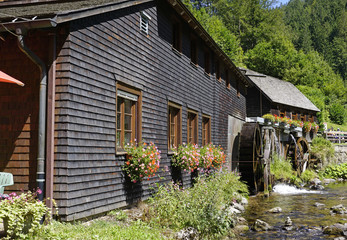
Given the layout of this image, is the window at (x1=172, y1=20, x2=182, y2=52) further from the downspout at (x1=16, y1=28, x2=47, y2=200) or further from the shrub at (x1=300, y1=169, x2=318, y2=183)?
the shrub at (x1=300, y1=169, x2=318, y2=183)

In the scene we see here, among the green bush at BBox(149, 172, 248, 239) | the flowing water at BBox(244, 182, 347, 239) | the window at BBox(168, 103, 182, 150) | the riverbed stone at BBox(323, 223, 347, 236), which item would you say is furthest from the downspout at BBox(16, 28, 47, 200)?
the riverbed stone at BBox(323, 223, 347, 236)

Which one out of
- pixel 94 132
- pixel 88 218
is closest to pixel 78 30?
pixel 94 132

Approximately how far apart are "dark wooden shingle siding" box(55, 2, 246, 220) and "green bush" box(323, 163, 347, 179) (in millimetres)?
19134

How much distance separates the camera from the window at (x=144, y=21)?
9625mm

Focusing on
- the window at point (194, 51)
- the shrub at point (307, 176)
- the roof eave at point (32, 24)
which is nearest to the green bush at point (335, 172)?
the shrub at point (307, 176)

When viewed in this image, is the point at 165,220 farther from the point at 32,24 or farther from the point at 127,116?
the point at 32,24

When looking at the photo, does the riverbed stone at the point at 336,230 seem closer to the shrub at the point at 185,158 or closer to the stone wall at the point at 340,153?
the shrub at the point at 185,158

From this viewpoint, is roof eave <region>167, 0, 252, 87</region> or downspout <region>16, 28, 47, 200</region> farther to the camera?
roof eave <region>167, 0, 252, 87</region>

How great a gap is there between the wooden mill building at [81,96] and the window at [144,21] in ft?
0.08

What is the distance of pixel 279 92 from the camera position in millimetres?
32719

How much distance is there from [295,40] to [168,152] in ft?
201

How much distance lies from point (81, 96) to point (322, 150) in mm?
24624

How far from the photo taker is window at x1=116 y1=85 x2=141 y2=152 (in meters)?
8.30

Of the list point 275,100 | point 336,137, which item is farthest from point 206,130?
point 336,137
